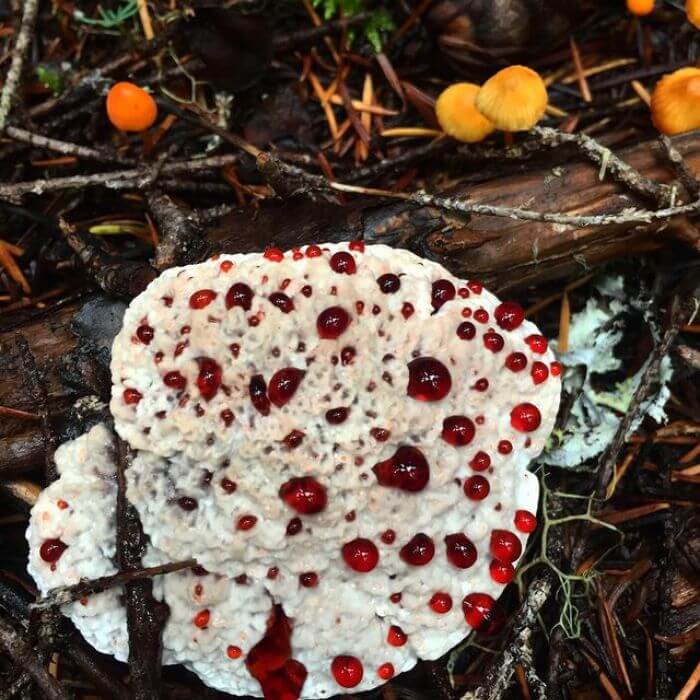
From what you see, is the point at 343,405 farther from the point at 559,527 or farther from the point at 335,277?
the point at 559,527

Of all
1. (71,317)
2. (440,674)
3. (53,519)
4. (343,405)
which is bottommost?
(440,674)

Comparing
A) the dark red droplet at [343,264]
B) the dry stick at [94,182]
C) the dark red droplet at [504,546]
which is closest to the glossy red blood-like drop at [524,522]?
the dark red droplet at [504,546]

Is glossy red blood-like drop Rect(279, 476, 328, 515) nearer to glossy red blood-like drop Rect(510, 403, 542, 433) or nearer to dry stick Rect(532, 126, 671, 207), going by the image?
glossy red blood-like drop Rect(510, 403, 542, 433)

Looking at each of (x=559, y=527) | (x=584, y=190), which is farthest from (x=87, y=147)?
(x=559, y=527)

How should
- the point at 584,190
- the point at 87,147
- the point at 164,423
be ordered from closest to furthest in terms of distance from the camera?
1. the point at 164,423
2. the point at 584,190
3. the point at 87,147

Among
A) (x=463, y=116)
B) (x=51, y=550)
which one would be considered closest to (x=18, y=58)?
(x=463, y=116)

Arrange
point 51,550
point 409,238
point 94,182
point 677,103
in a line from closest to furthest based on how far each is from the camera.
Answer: point 51,550
point 409,238
point 677,103
point 94,182

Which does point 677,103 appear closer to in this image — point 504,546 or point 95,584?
point 504,546
